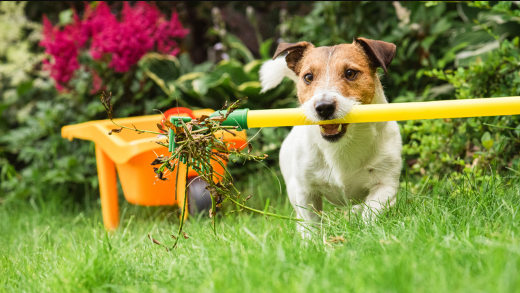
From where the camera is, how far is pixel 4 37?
19.9 ft

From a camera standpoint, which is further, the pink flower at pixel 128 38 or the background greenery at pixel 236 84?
the pink flower at pixel 128 38

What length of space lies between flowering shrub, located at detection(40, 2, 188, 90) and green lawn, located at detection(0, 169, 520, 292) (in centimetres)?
243

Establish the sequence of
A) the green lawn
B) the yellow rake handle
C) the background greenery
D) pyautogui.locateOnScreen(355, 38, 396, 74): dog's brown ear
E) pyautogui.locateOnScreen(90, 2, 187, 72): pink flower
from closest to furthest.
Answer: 1. the green lawn
2. the yellow rake handle
3. pyautogui.locateOnScreen(355, 38, 396, 74): dog's brown ear
4. the background greenery
5. pyautogui.locateOnScreen(90, 2, 187, 72): pink flower

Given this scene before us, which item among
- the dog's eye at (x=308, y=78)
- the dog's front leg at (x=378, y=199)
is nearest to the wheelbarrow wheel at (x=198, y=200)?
the dog's eye at (x=308, y=78)

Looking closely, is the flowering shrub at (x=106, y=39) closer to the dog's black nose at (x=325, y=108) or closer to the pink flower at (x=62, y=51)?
the pink flower at (x=62, y=51)

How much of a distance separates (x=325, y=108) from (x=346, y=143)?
0.41m

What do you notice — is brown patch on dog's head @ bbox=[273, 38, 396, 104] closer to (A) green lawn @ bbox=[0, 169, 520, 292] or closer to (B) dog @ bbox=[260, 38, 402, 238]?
(B) dog @ bbox=[260, 38, 402, 238]

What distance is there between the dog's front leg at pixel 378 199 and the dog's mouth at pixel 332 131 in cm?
35

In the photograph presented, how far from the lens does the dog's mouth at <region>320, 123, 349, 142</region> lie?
2303mm

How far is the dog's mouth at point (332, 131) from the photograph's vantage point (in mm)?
2303

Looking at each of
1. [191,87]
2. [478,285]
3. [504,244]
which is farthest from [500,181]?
[191,87]

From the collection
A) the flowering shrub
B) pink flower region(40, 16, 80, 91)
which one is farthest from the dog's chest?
pink flower region(40, 16, 80, 91)

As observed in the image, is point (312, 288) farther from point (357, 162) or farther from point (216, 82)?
point (216, 82)

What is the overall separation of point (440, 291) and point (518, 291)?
0.61ft
